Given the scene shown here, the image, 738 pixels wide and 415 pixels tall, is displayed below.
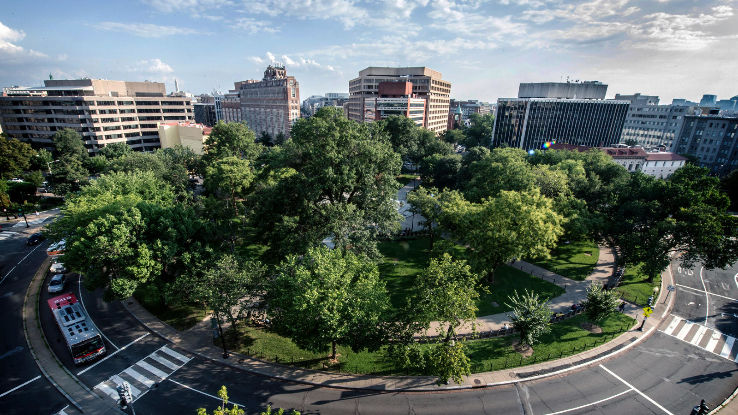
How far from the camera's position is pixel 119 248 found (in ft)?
91.9

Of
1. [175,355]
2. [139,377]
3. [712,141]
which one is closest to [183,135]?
[175,355]

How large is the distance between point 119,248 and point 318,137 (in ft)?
67.7

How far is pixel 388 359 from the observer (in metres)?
29.0

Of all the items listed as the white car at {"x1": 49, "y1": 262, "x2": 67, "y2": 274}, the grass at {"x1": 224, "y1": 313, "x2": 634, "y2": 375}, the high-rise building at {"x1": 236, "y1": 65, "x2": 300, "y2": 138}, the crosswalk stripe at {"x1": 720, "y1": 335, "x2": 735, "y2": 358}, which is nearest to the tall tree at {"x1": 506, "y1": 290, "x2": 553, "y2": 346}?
the grass at {"x1": 224, "y1": 313, "x2": 634, "y2": 375}

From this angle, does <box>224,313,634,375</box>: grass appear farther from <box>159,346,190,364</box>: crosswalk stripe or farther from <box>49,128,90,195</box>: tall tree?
<box>49,128,90,195</box>: tall tree

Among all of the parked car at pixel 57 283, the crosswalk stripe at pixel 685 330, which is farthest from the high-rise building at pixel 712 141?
the parked car at pixel 57 283

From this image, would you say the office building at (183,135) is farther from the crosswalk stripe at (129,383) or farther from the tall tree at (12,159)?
the crosswalk stripe at (129,383)

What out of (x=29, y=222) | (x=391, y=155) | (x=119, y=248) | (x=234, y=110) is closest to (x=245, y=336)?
(x=119, y=248)

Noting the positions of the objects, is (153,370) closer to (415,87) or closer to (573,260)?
(573,260)

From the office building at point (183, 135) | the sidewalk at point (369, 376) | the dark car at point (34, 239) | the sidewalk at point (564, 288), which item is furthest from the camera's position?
the office building at point (183, 135)

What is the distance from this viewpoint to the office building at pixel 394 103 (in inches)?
4513

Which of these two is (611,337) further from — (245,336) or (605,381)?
(245,336)

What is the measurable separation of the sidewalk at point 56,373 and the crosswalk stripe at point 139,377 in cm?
230

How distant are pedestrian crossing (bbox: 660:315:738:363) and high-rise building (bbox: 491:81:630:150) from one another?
100473mm
